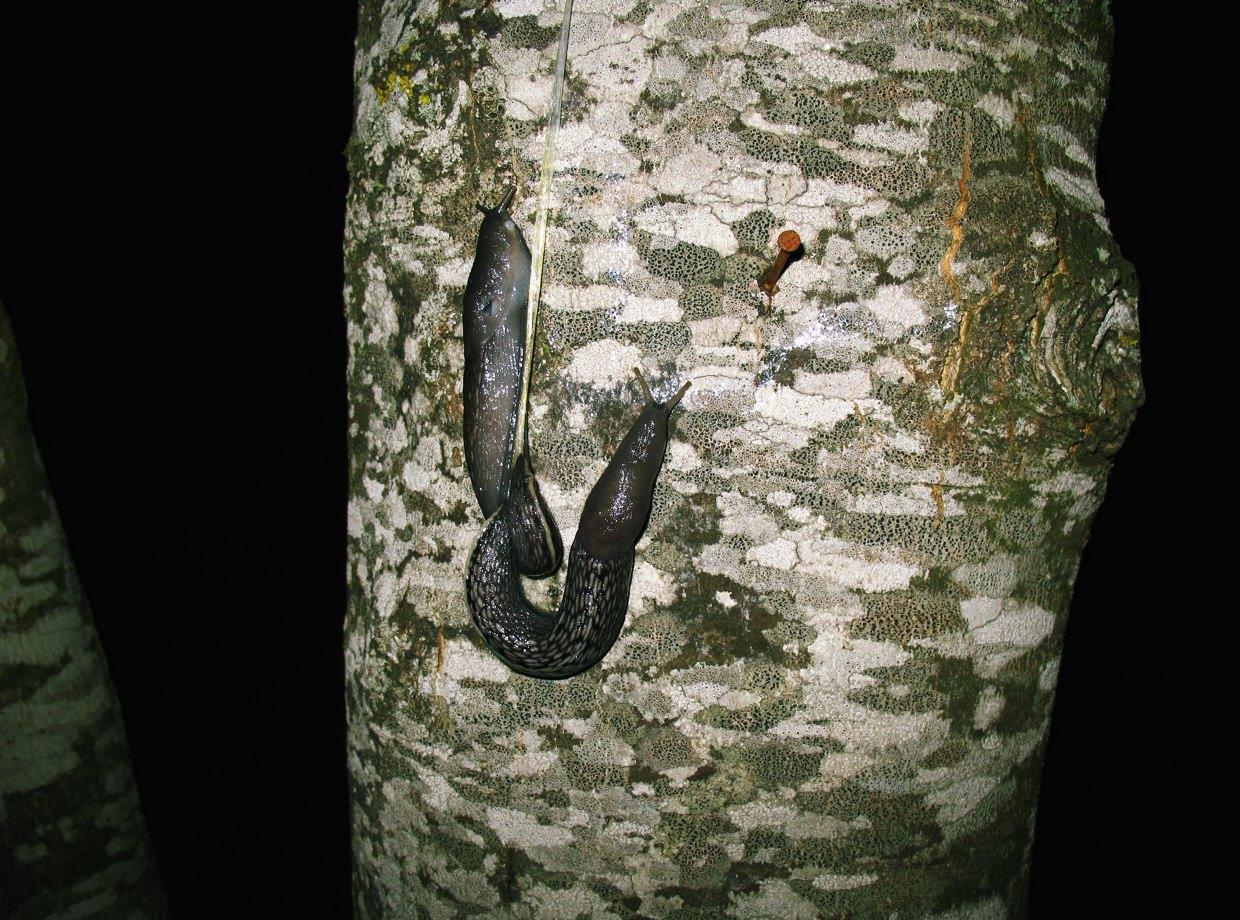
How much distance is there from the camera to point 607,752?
120cm

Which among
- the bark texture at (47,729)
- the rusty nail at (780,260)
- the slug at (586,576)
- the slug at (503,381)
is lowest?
the bark texture at (47,729)

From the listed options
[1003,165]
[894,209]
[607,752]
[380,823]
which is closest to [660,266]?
[894,209]

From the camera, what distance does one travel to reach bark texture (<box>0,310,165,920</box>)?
156 centimetres

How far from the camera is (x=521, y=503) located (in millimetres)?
1160

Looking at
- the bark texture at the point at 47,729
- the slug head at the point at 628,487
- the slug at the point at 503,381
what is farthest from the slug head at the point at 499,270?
the bark texture at the point at 47,729

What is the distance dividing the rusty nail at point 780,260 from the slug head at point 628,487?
0.70 feet

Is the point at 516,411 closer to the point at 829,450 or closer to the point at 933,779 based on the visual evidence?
the point at 829,450

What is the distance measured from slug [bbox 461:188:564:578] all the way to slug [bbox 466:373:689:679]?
41 millimetres

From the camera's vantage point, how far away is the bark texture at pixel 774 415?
1108 millimetres

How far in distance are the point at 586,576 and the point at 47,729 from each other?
153cm

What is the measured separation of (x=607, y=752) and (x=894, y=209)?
3.60ft

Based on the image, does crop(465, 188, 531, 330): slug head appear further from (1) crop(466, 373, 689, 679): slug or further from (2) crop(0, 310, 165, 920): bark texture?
(2) crop(0, 310, 165, 920): bark texture

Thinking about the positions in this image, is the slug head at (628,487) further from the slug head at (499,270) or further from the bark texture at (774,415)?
the slug head at (499,270)

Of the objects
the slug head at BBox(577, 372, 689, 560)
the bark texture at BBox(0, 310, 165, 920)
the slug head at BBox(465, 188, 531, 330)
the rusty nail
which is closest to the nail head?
the rusty nail
